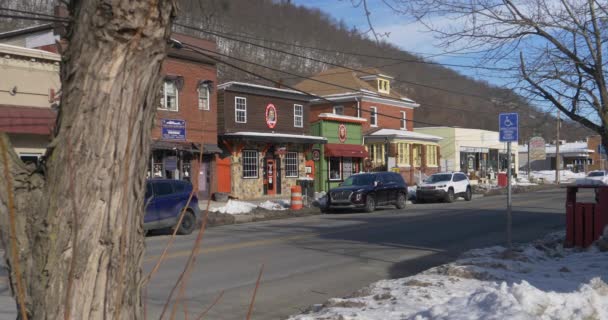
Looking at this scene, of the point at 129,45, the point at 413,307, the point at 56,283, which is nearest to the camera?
the point at 56,283

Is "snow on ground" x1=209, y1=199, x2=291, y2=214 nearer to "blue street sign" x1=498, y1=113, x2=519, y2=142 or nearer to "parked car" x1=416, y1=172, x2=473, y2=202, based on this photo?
"parked car" x1=416, y1=172, x2=473, y2=202

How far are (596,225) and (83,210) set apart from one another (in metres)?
12.2

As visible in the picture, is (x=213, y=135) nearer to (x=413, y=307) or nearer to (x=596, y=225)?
(x=596, y=225)

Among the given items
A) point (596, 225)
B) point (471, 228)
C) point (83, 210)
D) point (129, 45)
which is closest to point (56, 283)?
point (83, 210)

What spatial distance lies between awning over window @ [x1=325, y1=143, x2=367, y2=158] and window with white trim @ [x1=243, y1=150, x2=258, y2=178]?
264 inches

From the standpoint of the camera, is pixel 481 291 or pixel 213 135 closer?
pixel 481 291

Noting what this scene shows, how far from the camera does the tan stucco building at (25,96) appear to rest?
2216 cm

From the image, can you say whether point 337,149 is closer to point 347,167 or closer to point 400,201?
point 347,167

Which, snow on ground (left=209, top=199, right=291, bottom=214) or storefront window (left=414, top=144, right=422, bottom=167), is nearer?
snow on ground (left=209, top=199, right=291, bottom=214)

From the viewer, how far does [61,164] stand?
2328 mm

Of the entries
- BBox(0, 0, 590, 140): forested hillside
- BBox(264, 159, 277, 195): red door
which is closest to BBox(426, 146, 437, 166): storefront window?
BBox(264, 159, 277, 195): red door

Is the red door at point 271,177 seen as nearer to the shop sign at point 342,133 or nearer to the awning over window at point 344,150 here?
the awning over window at point 344,150

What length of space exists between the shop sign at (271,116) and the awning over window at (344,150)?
510 cm

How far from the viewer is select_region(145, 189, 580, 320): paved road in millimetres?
9055
